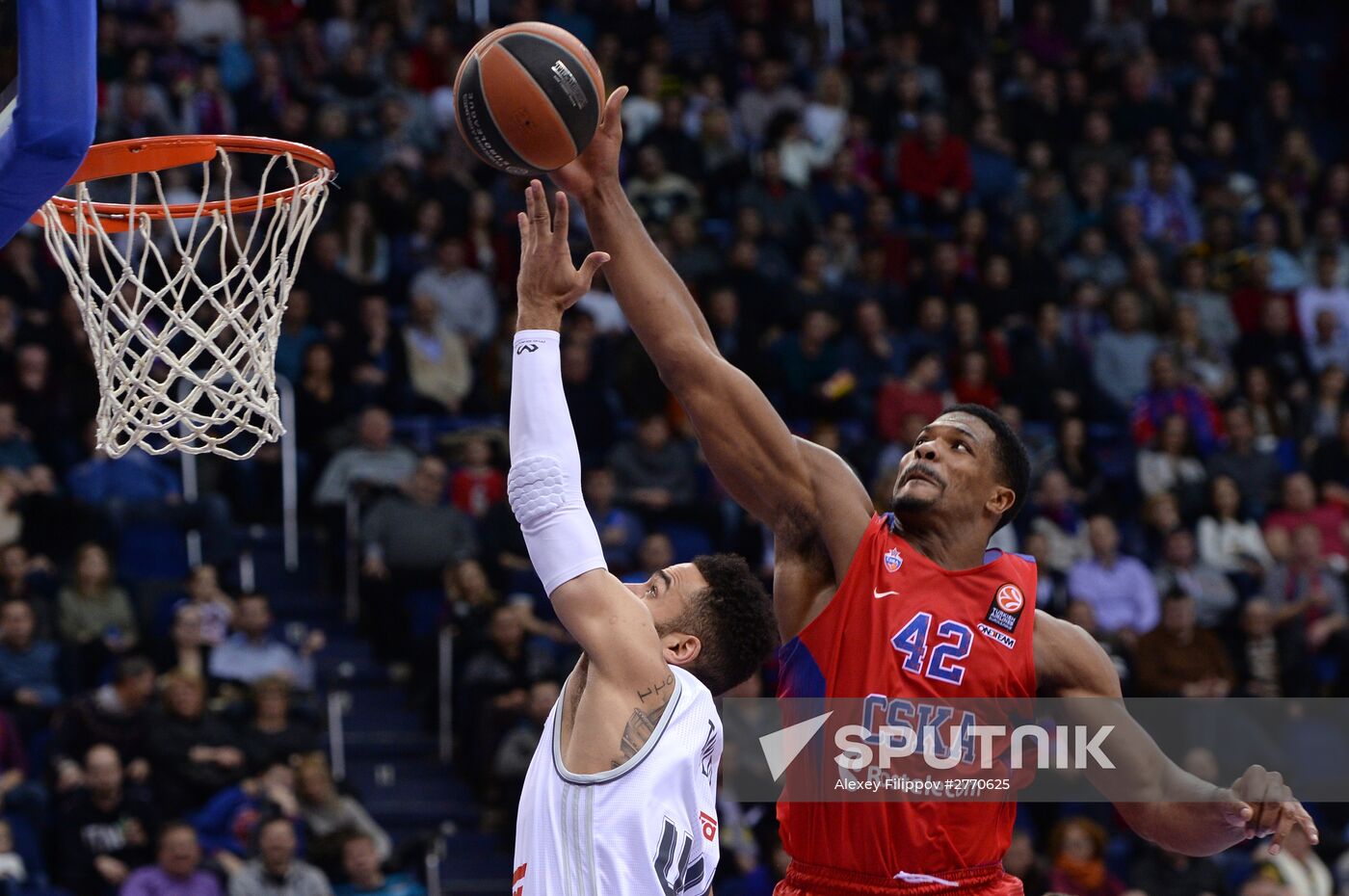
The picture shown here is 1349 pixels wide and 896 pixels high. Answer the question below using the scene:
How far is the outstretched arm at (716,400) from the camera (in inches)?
168

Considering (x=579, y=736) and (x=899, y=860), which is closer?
(x=579, y=736)

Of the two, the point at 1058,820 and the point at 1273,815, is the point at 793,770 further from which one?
the point at 1058,820

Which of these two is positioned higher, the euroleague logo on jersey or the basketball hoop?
the basketball hoop

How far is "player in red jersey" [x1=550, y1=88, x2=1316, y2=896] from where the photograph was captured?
4262mm

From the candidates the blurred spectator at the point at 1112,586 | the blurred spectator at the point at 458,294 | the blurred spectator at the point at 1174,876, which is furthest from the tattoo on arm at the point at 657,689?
the blurred spectator at the point at 458,294

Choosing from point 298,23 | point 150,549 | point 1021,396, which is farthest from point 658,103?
point 150,549

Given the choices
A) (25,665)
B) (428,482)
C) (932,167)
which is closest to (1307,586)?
(932,167)

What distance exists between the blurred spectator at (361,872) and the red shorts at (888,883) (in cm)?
490

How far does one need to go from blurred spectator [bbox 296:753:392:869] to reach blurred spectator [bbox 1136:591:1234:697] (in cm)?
478

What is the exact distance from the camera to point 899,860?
13.9ft

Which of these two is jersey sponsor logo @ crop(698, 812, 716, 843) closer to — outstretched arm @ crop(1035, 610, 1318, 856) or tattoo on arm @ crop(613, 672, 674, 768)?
tattoo on arm @ crop(613, 672, 674, 768)

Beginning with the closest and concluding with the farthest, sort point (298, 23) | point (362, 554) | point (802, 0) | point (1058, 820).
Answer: point (1058, 820) < point (362, 554) < point (298, 23) < point (802, 0)

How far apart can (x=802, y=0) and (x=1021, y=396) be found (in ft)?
19.2

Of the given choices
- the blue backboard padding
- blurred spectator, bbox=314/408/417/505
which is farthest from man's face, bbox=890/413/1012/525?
blurred spectator, bbox=314/408/417/505
